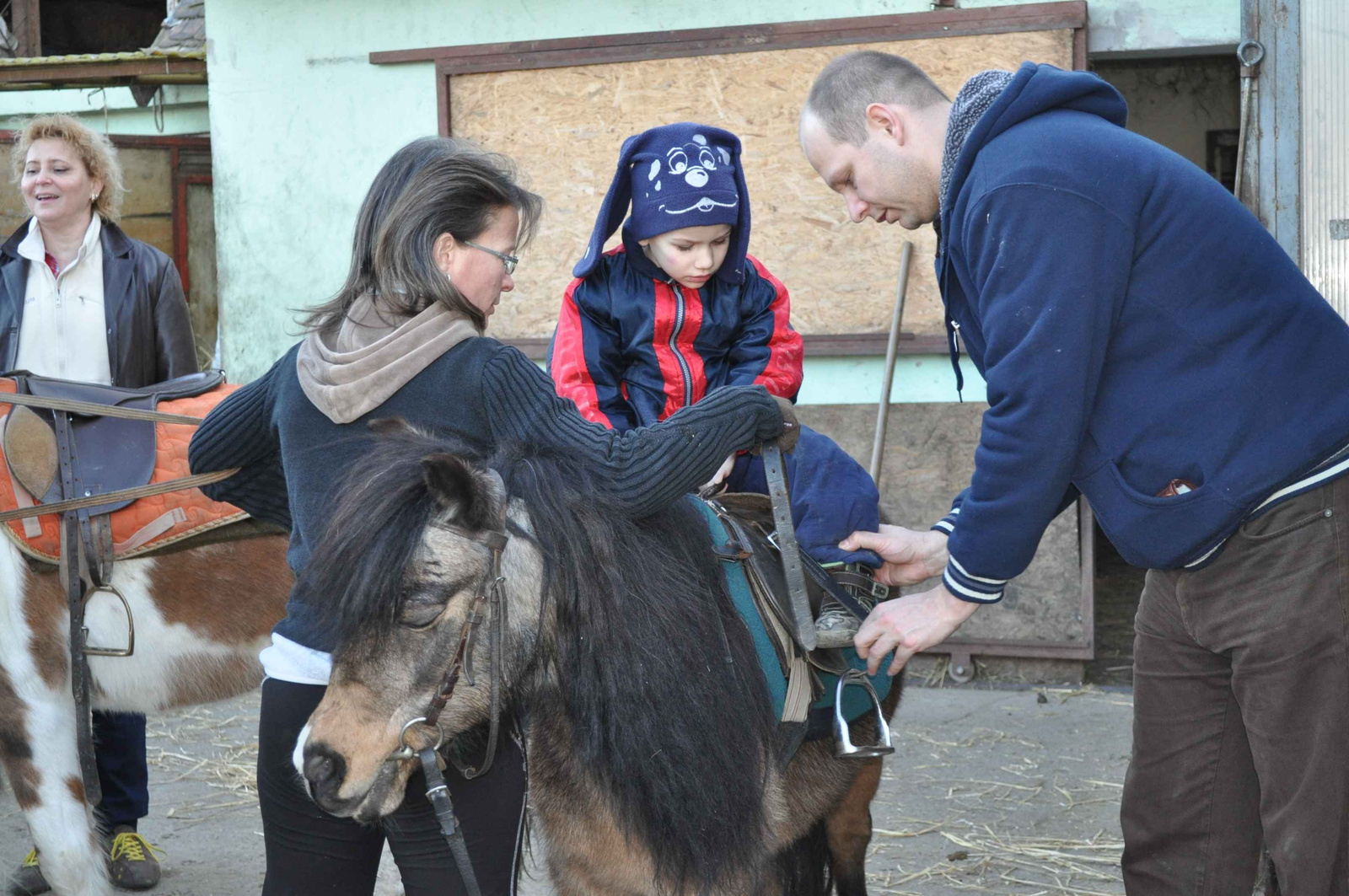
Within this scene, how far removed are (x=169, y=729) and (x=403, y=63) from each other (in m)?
3.52

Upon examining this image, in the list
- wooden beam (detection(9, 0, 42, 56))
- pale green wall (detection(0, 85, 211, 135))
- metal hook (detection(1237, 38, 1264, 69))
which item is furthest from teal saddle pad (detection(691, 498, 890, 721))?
wooden beam (detection(9, 0, 42, 56))

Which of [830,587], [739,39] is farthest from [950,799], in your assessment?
[739,39]

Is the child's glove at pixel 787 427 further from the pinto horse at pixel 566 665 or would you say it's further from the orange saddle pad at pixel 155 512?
the orange saddle pad at pixel 155 512

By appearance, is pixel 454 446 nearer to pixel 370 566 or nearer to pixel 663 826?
pixel 370 566

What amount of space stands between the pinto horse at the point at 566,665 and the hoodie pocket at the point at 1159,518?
69cm

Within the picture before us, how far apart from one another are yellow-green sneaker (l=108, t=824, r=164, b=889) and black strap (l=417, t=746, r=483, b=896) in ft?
7.54

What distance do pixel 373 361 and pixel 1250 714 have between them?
1568mm

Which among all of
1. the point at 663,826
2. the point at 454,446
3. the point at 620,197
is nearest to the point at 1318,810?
the point at 663,826

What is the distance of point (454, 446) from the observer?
187cm

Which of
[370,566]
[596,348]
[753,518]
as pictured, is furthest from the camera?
[596,348]

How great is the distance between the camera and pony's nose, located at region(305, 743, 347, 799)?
1.68 metres

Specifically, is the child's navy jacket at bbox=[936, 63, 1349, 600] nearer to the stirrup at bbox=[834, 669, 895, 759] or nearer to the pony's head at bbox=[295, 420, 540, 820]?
the stirrup at bbox=[834, 669, 895, 759]

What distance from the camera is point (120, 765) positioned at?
12.4 feet

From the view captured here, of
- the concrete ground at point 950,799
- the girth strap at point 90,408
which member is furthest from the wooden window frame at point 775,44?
the girth strap at point 90,408
